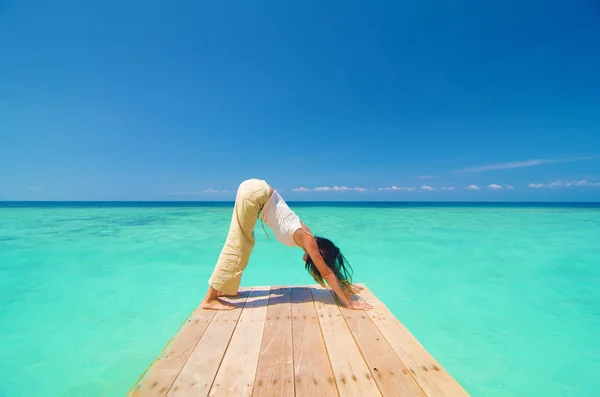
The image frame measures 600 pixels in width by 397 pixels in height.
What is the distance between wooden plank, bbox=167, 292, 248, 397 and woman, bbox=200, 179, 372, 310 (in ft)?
1.05

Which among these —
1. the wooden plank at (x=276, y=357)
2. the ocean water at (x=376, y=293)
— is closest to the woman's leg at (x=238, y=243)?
the wooden plank at (x=276, y=357)

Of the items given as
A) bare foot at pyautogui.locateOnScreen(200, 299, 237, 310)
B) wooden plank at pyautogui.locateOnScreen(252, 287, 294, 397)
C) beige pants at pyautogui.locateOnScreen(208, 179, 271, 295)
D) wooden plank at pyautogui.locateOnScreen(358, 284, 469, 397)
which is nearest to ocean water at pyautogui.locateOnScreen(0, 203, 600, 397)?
bare foot at pyautogui.locateOnScreen(200, 299, 237, 310)

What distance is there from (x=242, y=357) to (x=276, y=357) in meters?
0.24

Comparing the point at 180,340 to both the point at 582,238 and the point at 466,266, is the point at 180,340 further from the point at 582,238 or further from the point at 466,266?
the point at 582,238

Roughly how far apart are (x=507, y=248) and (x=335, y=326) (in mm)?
8984

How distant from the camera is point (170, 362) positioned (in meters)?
1.94

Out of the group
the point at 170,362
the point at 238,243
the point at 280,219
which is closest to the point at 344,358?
the point at 170,362

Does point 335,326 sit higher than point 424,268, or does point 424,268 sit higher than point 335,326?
point 335,326

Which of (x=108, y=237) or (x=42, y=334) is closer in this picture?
(x=42, y=334)

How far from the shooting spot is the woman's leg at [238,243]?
2.92 m

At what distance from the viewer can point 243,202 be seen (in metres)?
2.91

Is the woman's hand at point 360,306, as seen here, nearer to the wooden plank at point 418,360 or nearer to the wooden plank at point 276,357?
the wooden plank at point 418,360

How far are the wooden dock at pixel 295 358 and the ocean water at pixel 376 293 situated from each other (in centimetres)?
122

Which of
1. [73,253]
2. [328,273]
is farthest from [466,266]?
[73,253]
